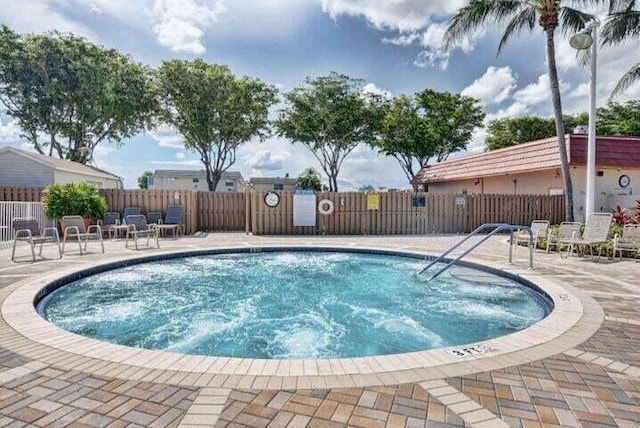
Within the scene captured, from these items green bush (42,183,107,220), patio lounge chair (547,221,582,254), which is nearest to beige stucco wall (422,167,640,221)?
patio lounge chair (547,221,582,254)

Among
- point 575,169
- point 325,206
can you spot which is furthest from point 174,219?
point 575,169

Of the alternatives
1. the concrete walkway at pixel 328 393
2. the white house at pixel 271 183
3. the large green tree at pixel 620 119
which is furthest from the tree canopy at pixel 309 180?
the concrete walkway at pixel 328 393

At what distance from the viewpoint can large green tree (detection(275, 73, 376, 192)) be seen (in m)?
25.8

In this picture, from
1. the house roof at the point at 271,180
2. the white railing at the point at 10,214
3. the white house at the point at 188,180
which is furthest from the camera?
the house roof at the point at 271,180

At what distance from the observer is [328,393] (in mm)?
2600

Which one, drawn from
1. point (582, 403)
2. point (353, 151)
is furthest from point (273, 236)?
point (353, 151)

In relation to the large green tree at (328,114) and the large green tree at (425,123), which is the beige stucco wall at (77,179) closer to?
the large green tree at (328,114)

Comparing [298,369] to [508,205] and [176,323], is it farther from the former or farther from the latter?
[508,205]

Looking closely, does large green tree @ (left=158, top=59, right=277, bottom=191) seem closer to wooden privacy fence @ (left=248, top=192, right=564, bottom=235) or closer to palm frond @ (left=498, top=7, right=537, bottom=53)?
wooden privacy fence @ (left=248, top=192, right=564, bottom=235)

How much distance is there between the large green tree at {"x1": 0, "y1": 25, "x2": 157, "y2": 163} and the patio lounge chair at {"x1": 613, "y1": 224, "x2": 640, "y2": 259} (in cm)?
2471

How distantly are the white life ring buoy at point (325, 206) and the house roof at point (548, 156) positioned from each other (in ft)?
26.2

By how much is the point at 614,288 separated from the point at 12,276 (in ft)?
30.3

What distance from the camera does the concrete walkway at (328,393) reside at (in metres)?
2.28

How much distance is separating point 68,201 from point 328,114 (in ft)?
57.1
